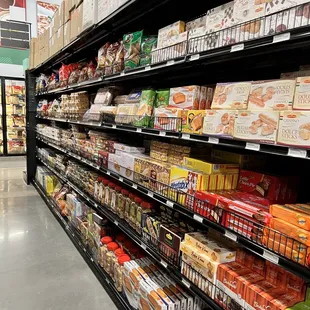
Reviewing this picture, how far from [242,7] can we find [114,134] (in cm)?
194

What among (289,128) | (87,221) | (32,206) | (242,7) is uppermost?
(242,7)

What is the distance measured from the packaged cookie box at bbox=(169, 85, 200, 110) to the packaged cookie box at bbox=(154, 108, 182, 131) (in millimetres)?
59

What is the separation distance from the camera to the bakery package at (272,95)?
1.14 meters

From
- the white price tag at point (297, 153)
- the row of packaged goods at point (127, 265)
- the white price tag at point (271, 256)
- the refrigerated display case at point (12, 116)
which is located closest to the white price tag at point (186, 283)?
the row of packaged goods at point (127, 265)

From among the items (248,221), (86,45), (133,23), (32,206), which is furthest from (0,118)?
(248,221)

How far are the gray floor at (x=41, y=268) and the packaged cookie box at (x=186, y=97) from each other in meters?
1.65

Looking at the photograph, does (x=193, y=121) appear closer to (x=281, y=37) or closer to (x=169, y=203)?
(x=169, y=203)

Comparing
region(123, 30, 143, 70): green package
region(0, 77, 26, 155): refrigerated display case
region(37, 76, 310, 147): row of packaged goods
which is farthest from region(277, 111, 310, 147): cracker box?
region(0, 77, 26, 155): refrigerated display case

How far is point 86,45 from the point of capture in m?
3.16

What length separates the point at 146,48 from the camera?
208 centimetres

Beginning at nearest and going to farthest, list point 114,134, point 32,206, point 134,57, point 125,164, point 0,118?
point 134,57
point 125,164
point 114,134
point 32,206
point 0,118

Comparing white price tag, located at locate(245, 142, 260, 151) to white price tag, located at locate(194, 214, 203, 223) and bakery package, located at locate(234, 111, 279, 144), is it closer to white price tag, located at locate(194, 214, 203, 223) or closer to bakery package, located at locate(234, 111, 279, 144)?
bakery package, located at locate(234, 111, 279, 144)

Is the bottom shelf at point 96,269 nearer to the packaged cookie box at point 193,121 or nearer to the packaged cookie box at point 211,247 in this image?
the packaged cookie box at point 211,247

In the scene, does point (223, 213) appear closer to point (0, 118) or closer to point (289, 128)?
point (289, 128)
